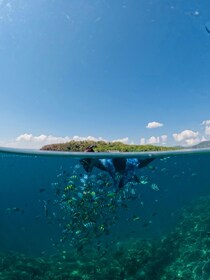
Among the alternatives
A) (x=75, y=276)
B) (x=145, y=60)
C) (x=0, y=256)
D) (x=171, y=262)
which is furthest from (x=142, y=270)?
(x=145, y=60)

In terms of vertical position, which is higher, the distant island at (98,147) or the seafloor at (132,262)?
the distant island at (98,147)

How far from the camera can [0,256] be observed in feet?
50.2

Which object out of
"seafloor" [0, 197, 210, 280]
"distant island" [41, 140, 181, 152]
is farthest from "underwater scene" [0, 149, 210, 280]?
"distant island" [41, 140, 181, 152]

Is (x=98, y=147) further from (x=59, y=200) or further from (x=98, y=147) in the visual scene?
(x=59, y=200)

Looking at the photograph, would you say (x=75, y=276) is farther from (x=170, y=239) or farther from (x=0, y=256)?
(x=170, y=239)

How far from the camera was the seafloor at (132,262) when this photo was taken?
41.2 ft

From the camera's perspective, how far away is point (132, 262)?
13.4 meters

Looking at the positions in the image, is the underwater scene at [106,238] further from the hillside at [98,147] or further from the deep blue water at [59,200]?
the hillside at [98,147]

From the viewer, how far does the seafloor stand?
1255 centimetres

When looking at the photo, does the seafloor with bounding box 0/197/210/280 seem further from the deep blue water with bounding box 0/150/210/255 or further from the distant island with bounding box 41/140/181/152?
the distant island with bounding box 41/140/181/152

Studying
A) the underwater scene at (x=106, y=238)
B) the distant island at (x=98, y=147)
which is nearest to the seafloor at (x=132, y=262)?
the underwater scene at (x=106, y=238)

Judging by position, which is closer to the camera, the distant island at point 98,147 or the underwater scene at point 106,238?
the underwater scene at point 106,238

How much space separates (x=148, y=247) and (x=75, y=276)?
444 centimetres

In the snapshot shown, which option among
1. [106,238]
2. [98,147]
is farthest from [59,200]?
[98,147]
